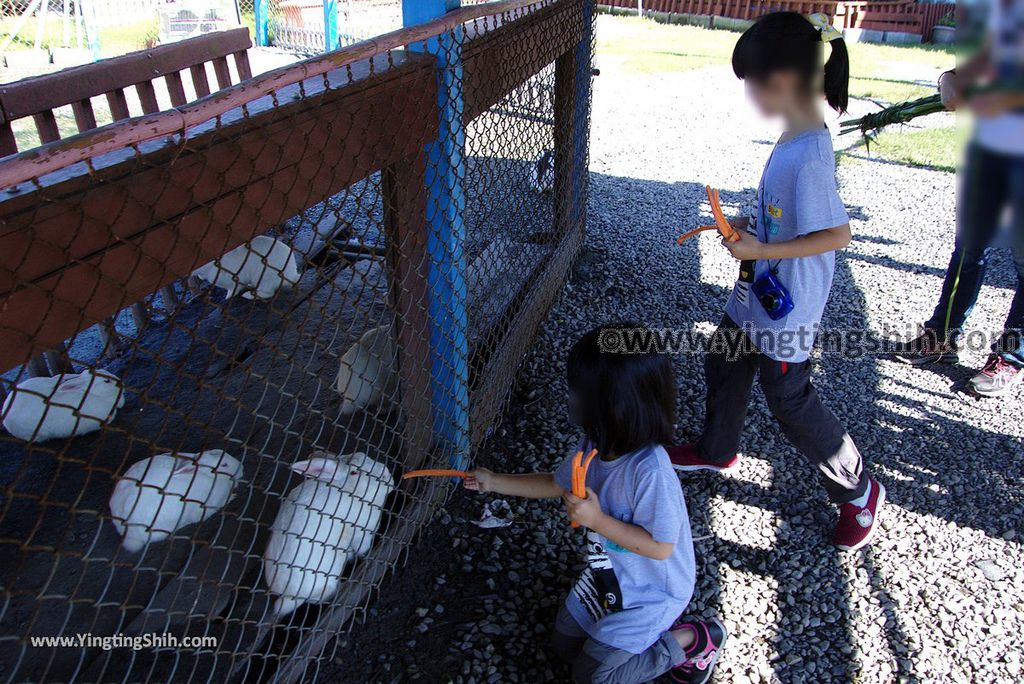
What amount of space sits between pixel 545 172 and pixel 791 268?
2.18 metres

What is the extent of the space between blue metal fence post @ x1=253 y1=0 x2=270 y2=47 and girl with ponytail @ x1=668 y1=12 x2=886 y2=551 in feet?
43.9

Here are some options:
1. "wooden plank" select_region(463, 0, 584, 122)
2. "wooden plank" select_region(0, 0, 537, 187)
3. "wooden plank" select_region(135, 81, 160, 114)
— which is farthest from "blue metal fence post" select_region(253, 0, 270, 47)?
"wooden plank" select_region(0, 0, 537, 187)

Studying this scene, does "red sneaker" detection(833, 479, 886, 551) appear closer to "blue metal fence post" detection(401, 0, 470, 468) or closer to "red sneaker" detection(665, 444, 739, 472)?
"red sneaker" detection(665, 444, 739, 472)

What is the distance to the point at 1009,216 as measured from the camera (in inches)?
12.9

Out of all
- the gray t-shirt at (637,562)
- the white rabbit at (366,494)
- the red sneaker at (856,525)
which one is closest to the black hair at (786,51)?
the gray t-shirt at (637,562)

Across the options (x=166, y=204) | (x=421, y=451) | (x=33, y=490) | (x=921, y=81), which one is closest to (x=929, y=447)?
(x=421, y=451)

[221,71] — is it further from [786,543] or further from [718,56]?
[718,56]

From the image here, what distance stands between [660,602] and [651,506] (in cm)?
32

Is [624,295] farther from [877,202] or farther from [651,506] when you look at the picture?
[877,202]

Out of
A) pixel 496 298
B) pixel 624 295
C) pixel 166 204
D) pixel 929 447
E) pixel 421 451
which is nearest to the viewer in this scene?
pixel 166 204

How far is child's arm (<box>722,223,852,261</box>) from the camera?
2152 millimetres

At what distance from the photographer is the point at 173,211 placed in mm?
1338

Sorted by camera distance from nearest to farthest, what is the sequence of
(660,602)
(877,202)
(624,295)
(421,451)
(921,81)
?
(660,602)
(421,451)
(624,295)
(877,202)
(921,81)

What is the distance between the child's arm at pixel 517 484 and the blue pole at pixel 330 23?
37.4 ft
